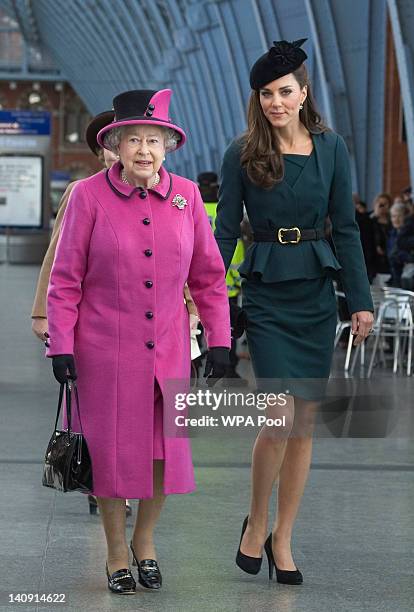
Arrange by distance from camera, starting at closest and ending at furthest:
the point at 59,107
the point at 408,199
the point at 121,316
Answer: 1. the point at 121,316
2. the point at 408,199
3. the point at 59,107

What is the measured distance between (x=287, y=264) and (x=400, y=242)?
9195mm

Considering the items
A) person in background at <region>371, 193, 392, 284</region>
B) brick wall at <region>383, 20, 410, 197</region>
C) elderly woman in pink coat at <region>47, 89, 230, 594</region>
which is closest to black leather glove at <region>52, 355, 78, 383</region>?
elderly woman in pink coat at <region>47, 89, 230, 594</region>

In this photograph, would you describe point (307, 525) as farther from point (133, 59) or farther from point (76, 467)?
point (133, 59)

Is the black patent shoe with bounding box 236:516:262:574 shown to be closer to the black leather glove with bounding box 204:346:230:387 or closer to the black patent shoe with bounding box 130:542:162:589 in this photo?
the black patent shoe with bounding box 130:542:162:589

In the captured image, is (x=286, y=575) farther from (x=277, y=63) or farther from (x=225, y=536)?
(x=277, y=63)

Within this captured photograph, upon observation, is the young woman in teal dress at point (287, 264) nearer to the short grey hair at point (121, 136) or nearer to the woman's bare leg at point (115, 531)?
the short grey hair at point (121, 136)

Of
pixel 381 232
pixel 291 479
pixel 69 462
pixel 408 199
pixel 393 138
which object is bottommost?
pixel 291 479

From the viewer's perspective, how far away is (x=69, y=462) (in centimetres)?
470

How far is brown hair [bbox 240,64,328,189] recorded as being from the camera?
5.05 m

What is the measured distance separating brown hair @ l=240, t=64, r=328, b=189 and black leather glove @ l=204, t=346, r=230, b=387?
Answer: 599mm

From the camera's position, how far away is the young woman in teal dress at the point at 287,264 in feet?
16.6

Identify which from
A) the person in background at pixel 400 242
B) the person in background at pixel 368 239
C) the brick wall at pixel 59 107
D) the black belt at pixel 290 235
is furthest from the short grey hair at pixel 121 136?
the brick wall at pixel 59 107

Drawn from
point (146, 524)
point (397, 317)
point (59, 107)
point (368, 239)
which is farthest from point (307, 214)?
point (59, 107)

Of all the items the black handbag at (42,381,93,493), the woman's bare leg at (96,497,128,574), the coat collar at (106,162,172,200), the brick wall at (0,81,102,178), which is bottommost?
the woman's bare leg at (96,497,128,574)
